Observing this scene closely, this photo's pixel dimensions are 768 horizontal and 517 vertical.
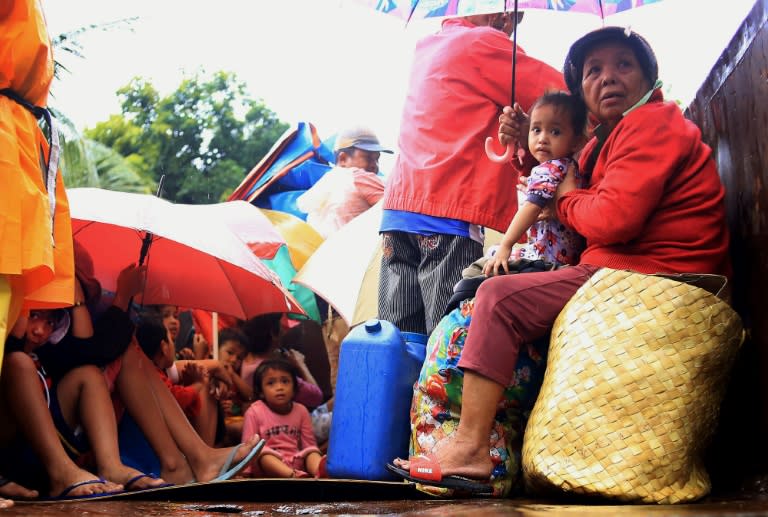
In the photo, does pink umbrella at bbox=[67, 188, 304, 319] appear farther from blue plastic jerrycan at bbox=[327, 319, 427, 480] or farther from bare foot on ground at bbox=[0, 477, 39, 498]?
bare foot on ground at bbox=[0, 477, 39, 498]

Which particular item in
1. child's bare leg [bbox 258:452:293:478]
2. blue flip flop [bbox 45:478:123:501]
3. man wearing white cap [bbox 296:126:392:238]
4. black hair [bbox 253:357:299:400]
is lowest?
child's bare leg [bbox 258:452:293:478]

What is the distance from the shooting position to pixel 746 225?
3332mm

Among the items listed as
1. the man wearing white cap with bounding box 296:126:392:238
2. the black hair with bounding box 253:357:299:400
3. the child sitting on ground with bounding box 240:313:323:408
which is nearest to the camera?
the black hair with bounding box 253:357:299:400

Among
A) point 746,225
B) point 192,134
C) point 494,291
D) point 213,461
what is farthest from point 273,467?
point 192,134

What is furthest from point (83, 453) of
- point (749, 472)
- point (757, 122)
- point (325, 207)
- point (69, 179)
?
point (69, 179)

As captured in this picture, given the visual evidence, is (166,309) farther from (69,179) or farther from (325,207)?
(69,179)

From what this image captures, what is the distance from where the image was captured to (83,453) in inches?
159

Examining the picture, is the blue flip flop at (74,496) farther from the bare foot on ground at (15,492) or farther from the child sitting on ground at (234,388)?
the child sitting on ground at (234,388)

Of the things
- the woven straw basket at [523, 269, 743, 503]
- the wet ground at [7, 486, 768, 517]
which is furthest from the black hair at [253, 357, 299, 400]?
the woven straw basket at [523, 269, 743, 503]

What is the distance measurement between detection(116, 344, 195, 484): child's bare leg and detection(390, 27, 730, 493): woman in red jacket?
1.51m

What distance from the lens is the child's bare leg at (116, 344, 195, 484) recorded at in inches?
171

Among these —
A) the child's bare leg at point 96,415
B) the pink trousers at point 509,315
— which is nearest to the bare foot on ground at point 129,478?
the child's bare leg at point 96,415

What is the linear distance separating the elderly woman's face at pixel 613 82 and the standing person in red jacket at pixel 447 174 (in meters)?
0.46

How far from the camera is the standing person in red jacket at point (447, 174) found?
406 centimetres
